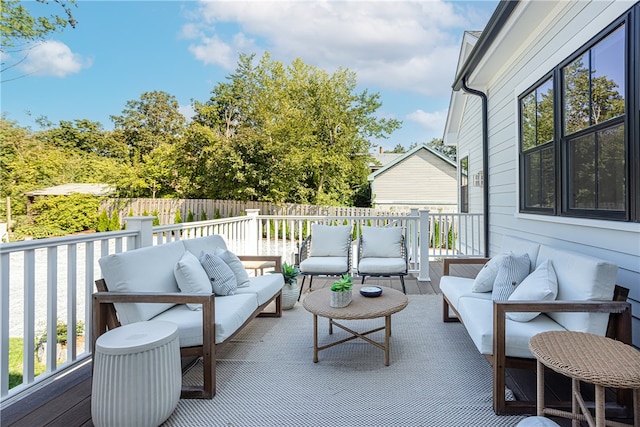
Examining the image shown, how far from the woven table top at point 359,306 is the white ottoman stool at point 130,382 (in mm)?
1206

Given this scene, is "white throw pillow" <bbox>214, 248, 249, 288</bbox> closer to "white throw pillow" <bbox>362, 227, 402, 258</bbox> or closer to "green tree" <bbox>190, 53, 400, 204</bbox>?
"white throw pillow" <bbox>362, 227, 402, 258</bbox>

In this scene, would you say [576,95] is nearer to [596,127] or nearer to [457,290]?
[596,127]

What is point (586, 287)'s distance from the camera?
212 centimetres

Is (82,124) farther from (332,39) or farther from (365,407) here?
(365,407)

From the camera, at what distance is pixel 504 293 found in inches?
104

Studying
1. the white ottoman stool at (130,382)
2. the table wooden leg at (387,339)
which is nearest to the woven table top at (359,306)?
the table wooden leg at (387,339)

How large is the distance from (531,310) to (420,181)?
15628mm

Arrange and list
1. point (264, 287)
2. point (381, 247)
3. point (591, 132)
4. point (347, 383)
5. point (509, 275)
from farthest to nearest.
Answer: point (381, 247) → point (264, 287) → point (591, 132) → point (509, 275) → point (347, 383)

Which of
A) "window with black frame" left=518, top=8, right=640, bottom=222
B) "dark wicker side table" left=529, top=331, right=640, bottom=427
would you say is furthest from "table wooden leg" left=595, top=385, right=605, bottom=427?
"window with black frame" left=518, top=8, right=640, bottom=222

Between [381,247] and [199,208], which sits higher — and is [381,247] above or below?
below

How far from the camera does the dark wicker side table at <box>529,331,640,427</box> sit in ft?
4.75

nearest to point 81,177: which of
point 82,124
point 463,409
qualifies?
point 82,124

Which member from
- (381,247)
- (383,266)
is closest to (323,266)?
(383,266)

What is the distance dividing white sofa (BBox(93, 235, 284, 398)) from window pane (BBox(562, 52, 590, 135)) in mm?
3257
